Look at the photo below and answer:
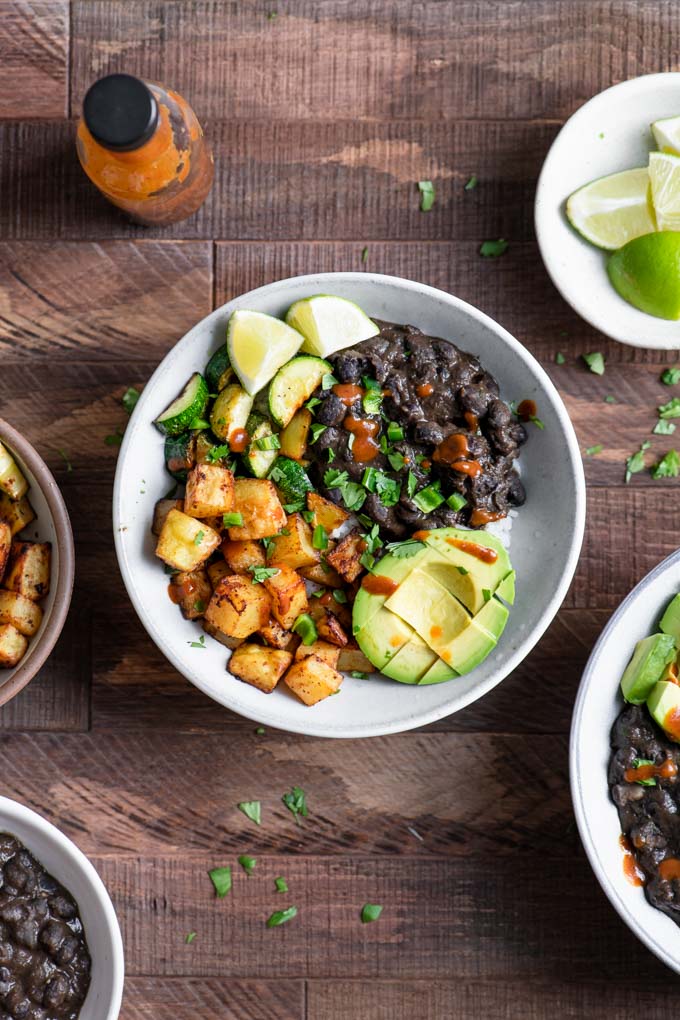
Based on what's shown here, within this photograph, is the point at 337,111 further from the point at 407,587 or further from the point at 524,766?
the point at 524,766

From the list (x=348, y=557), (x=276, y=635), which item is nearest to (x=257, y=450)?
(x=348, y=557)

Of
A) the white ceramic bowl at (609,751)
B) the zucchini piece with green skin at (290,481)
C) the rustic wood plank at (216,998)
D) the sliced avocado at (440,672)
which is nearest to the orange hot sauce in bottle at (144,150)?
the zucchini piece with green skin at (290,481)

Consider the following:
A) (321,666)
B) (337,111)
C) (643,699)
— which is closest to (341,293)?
(337,111)

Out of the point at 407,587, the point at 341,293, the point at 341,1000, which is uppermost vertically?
the point at 341,293

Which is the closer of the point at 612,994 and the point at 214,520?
the point at 214,520

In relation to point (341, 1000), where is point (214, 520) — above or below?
above

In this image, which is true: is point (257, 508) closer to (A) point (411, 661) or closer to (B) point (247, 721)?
(A) point (411, 661)
